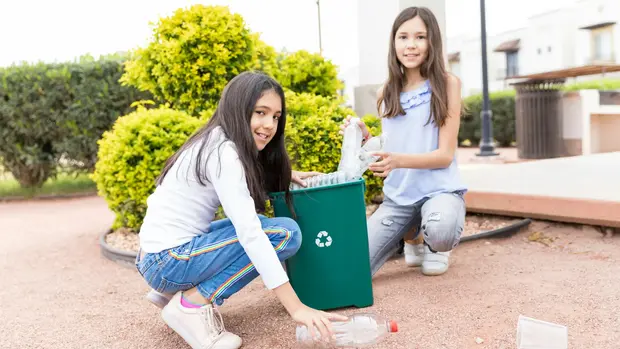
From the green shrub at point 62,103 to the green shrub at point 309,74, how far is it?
3.73m

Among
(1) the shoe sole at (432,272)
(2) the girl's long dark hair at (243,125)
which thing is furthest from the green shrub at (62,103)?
(2) the girl's long dark hair at (243,125)

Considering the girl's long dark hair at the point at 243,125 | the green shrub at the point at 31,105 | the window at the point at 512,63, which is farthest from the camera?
Result: the window at the point at 512,63

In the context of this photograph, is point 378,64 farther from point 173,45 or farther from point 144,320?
point 144,320

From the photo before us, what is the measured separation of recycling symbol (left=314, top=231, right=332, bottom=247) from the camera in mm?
2531

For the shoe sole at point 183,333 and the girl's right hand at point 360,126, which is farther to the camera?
the girl's right hand at point 360,126

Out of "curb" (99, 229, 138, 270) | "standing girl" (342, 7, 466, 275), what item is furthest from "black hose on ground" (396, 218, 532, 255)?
"curb" (99, 229, 138, 270)

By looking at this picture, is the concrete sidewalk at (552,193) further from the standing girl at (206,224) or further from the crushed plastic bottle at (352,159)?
the standing girl at (206,224)

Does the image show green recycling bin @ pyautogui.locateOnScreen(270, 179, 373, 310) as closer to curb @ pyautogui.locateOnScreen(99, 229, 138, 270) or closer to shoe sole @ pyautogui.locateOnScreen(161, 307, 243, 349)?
shoe sole @ pyautogui.locateOnScreen(161, 307, 243, 349)

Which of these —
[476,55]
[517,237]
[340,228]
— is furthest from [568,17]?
[340,228]

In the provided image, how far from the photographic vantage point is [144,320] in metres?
2.76

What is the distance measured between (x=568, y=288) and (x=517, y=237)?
1.17 m

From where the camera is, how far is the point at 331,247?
8.37 ft

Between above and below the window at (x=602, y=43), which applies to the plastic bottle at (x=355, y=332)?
below

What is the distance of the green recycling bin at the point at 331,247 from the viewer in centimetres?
250
